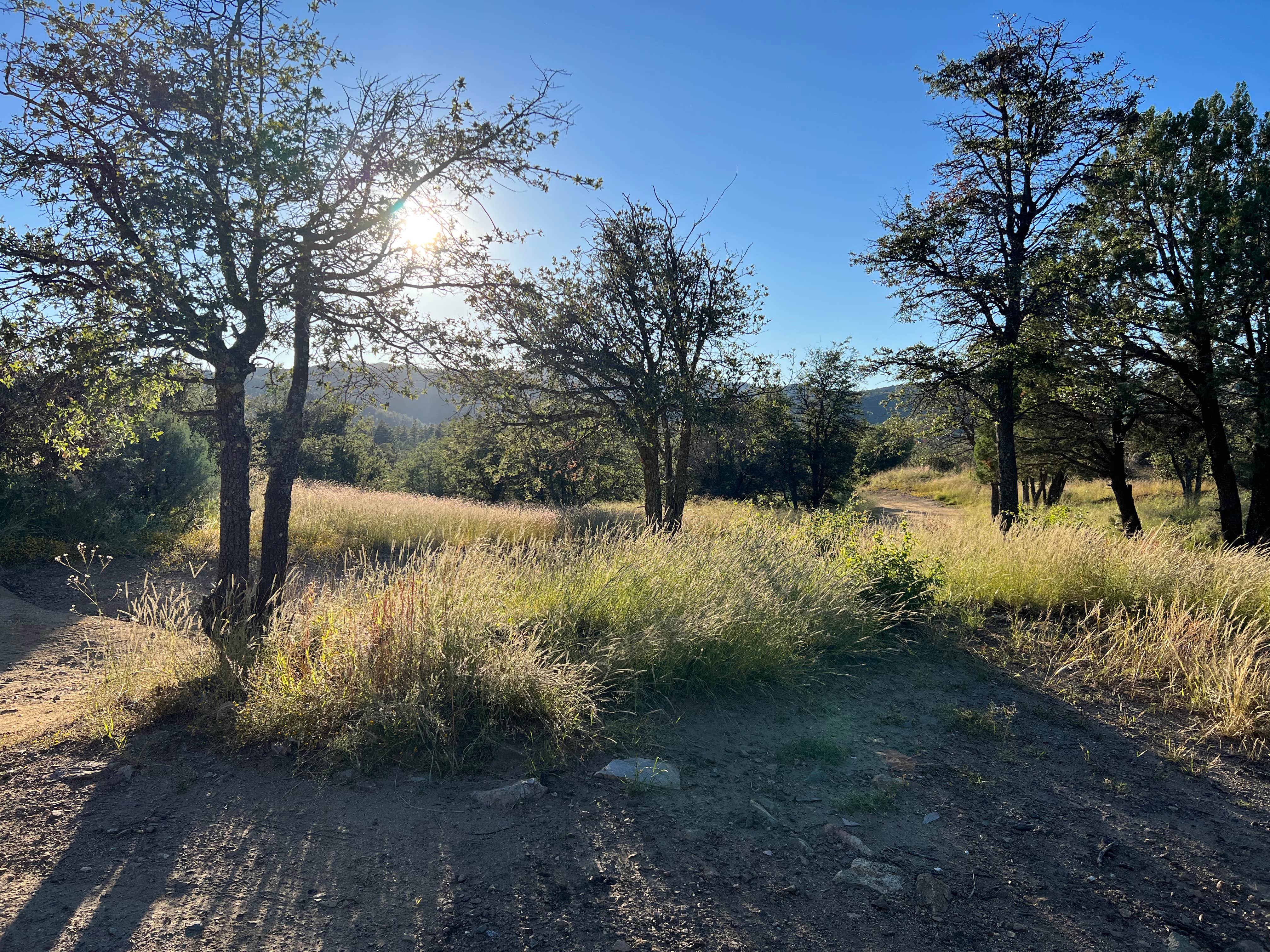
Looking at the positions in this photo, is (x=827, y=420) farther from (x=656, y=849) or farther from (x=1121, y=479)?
(x=656, y=849)

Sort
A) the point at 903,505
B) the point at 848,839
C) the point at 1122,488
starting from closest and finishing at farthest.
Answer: the point at 848,839 < the point at 1122,488 < the point at 903,505

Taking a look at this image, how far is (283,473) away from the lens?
553cm

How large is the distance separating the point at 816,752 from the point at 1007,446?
36.6ft

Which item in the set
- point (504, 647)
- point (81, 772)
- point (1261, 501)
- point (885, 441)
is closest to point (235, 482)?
point (81, 772)

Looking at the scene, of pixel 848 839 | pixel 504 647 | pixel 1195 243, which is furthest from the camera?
pixel 1195 243

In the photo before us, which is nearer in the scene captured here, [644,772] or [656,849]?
[656,849]

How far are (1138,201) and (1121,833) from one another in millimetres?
14311

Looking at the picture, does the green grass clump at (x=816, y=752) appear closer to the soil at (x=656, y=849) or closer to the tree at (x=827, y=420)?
the soil at (x=656, y=849)

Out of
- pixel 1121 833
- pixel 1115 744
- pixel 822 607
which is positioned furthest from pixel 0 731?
pixel 1115 744

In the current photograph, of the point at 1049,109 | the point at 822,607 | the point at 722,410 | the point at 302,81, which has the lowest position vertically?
the point at 822,607

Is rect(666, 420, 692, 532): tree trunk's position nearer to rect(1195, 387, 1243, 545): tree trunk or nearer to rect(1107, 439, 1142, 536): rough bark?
rect(1195, 387, 1243, 545): tree trunk

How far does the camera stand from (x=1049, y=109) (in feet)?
40.0

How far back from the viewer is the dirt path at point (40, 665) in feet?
14.0

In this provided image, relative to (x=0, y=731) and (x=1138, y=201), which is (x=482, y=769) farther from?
(x=1138, y=201)
